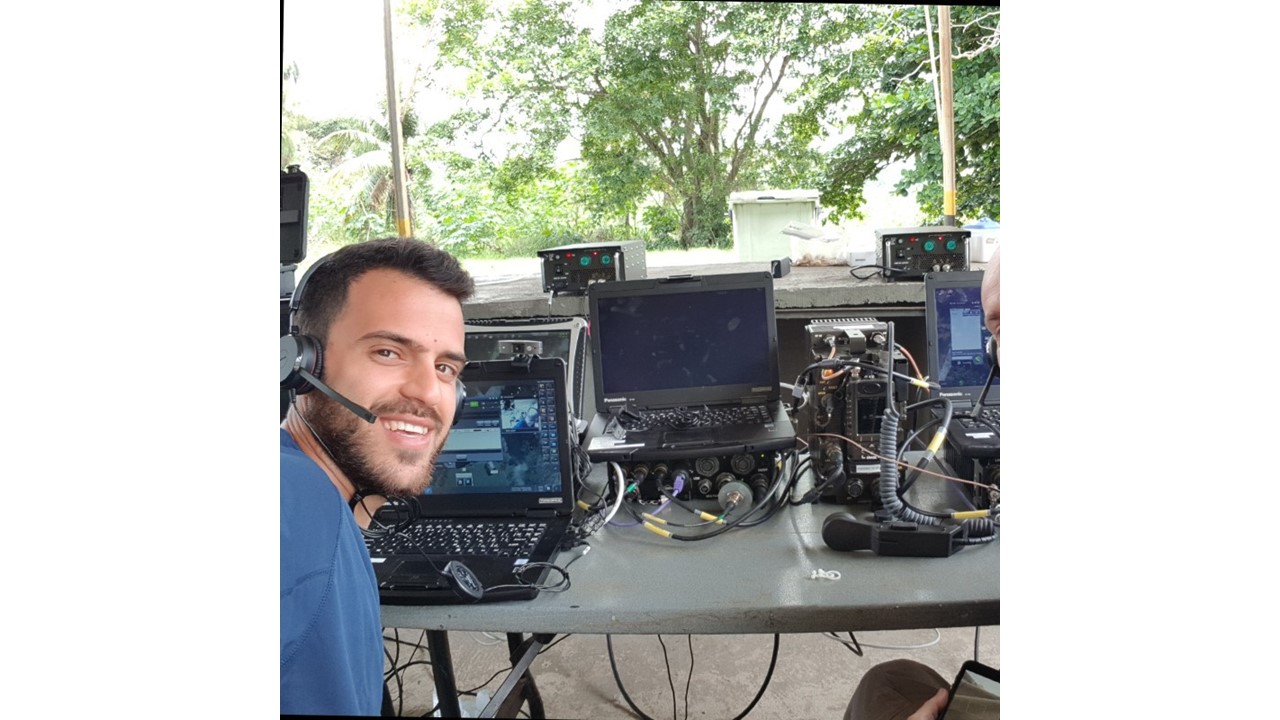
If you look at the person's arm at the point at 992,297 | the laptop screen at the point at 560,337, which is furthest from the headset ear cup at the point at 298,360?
the person's arm at the point at 992,297

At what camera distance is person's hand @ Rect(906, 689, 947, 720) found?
1.04m

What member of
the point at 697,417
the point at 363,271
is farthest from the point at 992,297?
the point at 363,271

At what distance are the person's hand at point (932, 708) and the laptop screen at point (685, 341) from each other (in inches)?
26.6

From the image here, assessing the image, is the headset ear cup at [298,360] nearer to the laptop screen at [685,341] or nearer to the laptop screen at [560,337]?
the laptop screen at [560,337]

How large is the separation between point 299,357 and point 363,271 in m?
0.15

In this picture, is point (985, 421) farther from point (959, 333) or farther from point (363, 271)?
point (363, 271)

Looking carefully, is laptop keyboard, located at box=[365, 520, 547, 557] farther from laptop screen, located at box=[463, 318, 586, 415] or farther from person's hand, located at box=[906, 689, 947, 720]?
person's hand, located at box=[906, 689, 947, 720]

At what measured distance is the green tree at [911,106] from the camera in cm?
94

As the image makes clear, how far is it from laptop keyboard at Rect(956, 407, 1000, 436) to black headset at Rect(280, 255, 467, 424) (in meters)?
1.08
